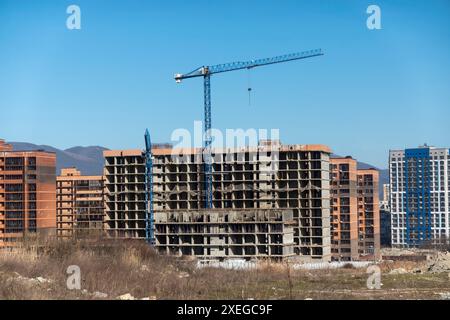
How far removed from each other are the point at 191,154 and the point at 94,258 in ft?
158

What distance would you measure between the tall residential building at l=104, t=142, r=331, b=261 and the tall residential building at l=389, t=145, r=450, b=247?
53.4 metres

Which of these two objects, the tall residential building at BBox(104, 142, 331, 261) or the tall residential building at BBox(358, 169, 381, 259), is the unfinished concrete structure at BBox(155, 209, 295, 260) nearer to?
Result: the tall residential building at BBox(104, 142, 331, 261)

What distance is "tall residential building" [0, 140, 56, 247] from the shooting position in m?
76.3

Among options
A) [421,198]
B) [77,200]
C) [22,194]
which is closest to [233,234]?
[22,194]

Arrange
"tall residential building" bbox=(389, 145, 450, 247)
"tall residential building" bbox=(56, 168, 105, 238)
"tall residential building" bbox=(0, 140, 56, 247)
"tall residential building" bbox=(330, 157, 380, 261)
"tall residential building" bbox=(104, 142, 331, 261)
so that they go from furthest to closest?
"tall residential building" bbox=(389, 145, 450, 247) < "tall residential building" bbox=(56, 168, 105, 238) < "tall residential building" bbox=(330, 157, 380, 261) < "tall residential building" bbox=(0, 140, 56, 247) < "tall residential building" bbox=(104, 142, 331, 261)

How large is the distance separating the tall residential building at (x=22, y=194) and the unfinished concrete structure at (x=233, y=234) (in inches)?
965

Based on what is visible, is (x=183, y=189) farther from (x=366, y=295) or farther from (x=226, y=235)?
(x=366, y=295)

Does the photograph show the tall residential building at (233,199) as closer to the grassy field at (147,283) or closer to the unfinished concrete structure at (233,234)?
the unfinished concrete structure at (233,234)

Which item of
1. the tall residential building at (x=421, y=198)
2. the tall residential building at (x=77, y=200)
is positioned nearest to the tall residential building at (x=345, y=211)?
the tall residential building at (x=77, y=200)

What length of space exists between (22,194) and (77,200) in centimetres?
1610

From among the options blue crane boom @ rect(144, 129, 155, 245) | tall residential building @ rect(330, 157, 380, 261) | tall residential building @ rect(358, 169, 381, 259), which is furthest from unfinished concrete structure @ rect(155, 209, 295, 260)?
tall residential building @ rect(358, 169, 381, 259)

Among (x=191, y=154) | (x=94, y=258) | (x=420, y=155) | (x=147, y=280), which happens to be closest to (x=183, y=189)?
(x=191, y=154)

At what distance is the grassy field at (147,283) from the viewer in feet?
62.5

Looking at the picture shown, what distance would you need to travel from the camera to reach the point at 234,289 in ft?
75.3
